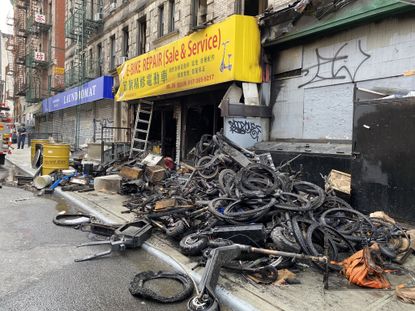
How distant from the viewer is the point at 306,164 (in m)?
7.80

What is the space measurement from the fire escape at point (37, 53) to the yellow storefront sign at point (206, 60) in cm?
2126

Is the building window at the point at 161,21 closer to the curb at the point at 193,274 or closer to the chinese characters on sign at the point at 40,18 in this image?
the curb at the point at 193,274

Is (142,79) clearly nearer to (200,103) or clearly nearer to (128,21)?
(200,103)

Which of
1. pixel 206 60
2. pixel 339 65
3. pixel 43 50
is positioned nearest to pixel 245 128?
pixel 206 60

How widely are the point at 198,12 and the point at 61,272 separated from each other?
1048 centimetres

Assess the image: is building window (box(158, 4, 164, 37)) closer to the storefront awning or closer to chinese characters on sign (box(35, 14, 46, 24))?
the storefront awning

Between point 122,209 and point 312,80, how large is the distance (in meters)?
5.37

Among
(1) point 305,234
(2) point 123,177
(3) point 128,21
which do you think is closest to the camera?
(1) point 305,234

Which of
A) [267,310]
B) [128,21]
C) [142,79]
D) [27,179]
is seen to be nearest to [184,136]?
[142,79]

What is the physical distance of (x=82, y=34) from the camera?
20797mm

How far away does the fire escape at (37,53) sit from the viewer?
3012cm

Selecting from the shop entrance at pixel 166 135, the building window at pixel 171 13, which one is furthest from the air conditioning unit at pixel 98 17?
the shop entrance at pixel 166 135

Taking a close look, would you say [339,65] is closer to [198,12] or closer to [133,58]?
[198,12]

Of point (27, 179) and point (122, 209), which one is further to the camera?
point (27, 179)
